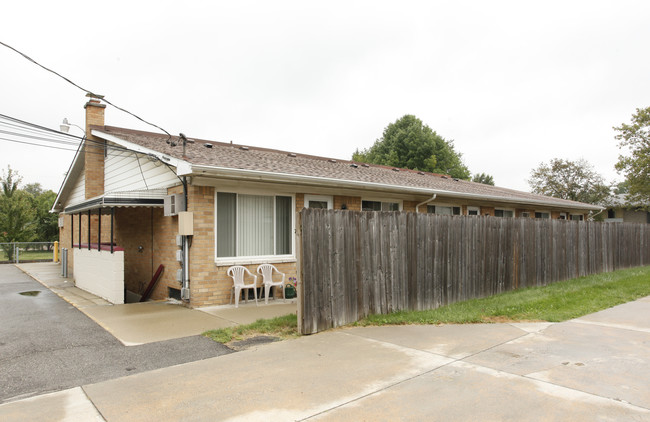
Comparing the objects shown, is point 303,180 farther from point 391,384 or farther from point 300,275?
point 391,384

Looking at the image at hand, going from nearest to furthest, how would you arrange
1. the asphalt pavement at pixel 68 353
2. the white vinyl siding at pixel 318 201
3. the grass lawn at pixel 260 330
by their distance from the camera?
the asphalt pavement at pixel 68 353 → the grass lawn at pixel 260 330 → the white vinyl siding at pixel 318 201

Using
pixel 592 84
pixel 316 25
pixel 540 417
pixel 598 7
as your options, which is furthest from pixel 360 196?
pixel 592 84

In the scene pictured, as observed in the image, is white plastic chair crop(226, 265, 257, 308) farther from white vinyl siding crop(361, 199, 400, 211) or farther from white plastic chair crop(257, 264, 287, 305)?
white vinyl siding crop(361, 199, 400, 211)

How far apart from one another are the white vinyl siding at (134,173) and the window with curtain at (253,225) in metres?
1.27

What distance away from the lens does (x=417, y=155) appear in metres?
41.0

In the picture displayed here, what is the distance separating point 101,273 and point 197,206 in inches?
137

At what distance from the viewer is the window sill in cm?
862

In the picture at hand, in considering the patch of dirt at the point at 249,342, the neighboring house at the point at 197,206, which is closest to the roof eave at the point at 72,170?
the neighboring house at the point at 197,206

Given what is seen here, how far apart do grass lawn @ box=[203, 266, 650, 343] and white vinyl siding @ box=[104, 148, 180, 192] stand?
13.4 feet

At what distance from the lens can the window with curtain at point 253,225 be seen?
8781 millimetres

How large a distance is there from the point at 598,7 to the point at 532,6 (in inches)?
53.9

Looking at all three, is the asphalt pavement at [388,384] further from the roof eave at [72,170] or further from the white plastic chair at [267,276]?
the roof eave at [72,170]

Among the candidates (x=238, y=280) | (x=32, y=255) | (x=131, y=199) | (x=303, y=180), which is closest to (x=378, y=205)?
(x=303, y=180)

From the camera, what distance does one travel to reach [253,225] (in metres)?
9.20
